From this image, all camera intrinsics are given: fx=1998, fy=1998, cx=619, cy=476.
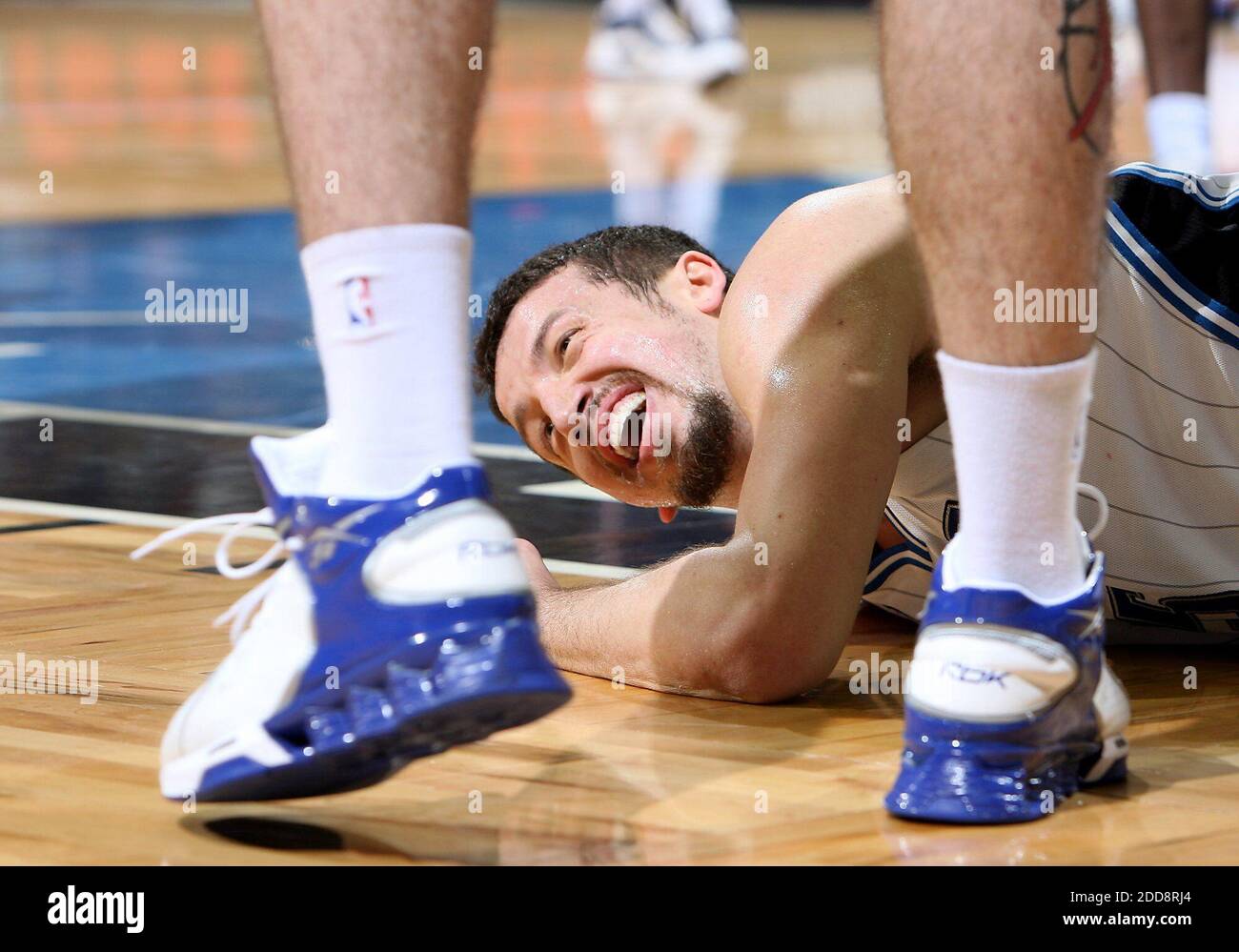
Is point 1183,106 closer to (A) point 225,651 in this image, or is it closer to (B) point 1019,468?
(A) point 225,651

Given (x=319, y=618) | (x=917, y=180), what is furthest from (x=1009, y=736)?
(x=319, y=618)

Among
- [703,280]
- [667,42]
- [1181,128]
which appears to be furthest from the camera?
[667,42]

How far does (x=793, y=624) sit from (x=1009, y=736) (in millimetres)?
517

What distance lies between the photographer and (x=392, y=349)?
5.13 feet

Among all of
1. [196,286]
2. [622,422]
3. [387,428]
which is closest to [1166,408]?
[622,422]

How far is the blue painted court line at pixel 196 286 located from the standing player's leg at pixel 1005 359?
2.44 metres

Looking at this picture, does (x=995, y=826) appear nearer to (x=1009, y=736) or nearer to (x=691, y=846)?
(x=1009, y=736)

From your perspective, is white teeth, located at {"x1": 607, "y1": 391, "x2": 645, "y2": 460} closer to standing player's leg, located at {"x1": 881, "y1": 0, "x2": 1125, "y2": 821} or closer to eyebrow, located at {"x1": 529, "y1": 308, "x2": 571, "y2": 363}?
eyebrow, located at {"x1": 529, "y1": 308, "x2": 571, "y2": 363}

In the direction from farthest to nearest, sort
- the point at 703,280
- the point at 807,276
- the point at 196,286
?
the point at 196,286 < the point at 703,280 < the point at 807,276

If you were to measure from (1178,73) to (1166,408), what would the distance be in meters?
2.90

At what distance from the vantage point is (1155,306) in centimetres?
232

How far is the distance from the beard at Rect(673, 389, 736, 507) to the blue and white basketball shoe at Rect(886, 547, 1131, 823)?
2.50 feet

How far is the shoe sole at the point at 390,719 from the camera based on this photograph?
151 centimetres

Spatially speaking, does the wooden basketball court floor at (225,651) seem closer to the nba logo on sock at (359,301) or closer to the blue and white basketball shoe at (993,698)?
the blue and white basketball shoe at (993,698)
